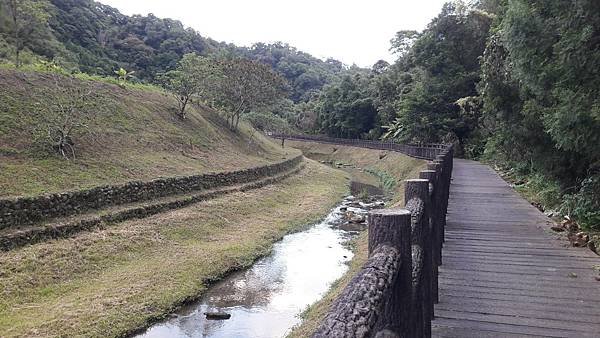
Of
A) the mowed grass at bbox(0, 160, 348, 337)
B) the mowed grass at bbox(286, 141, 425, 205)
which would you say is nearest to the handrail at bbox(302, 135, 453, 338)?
the mowed grass at bbox(0, 160, 348, 337)

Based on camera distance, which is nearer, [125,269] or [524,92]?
[125,269]

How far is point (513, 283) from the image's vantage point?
17.6ft

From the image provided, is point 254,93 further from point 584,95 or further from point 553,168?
point 584,95

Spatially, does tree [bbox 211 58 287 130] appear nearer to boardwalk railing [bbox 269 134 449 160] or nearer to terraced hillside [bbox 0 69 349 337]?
terraced hillside [bbox 0 69 349 337]

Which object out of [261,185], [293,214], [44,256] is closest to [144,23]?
[261,185]

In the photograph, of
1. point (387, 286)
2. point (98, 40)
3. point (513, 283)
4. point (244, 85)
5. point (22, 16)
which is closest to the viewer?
point (387, 286)

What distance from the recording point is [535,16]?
768 centimetres

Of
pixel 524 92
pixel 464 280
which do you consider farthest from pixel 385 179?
pixel 464 280

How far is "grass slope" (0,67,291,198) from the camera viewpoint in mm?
14344

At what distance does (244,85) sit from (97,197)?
19434mm

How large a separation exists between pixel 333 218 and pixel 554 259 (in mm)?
13429

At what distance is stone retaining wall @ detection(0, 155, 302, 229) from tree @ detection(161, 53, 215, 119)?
9744 millimetres

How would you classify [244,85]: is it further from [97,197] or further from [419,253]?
[419,253]

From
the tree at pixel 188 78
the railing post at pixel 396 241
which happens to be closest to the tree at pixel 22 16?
the tree at pixel 188 78
